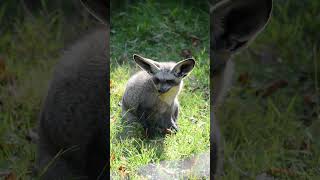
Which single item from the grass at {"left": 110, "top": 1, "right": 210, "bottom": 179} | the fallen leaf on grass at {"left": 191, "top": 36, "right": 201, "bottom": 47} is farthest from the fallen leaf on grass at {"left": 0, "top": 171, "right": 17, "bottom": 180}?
the fallen leaf on grass at {"left": 191, "top": 36, "right": 201, "bottom": 47}

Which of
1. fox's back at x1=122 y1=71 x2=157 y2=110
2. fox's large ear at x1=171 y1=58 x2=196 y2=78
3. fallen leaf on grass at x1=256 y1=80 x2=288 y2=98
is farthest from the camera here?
fallen leaf on grass at x1=256 y1=80 x2=288 y2=98

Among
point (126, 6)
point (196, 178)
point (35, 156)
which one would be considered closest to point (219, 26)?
point (126, 6)

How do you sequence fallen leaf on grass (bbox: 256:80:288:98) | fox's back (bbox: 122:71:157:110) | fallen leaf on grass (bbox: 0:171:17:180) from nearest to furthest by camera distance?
fox's back (bbox: 122:71:157:110) < fallen leaf on grass (bbox: 0:171:17:180) < fallen leaf on grass (bbox: 256:80:288:98)

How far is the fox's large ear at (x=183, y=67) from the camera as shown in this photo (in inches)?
163

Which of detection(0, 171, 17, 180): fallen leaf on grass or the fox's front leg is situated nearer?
the fox's front leg

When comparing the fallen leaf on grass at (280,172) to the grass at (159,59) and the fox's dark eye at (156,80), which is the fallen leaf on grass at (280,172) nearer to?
the grass at (159,59)

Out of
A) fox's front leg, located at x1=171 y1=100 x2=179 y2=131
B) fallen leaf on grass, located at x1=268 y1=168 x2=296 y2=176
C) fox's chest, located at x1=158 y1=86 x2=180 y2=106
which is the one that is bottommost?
fallen leaf on grass, located at x1=268 y1=168 x2=296 y2=176

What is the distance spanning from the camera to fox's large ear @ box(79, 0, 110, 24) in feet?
13.7

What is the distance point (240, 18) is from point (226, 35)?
13cm

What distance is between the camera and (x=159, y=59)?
4195 mm

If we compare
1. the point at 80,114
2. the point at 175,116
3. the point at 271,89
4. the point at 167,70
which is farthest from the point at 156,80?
the point at 271,89

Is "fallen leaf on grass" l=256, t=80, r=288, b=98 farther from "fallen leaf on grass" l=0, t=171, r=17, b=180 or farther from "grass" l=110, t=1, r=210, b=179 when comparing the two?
"fallen leaf on grass" l=0, t=171, r=17, b=180

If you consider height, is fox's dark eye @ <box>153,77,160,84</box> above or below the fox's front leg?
above

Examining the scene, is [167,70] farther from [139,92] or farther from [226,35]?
[226,35]
